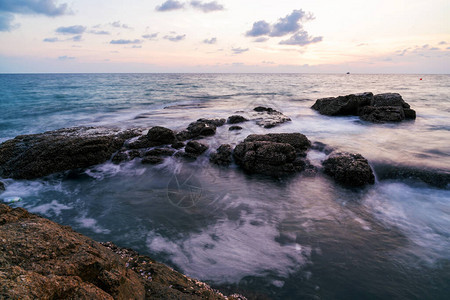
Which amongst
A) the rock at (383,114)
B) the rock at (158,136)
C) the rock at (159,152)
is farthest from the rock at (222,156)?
the rock at (383,114)

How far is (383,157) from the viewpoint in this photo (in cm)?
820

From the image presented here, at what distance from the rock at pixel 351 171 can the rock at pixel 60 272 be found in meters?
5.61

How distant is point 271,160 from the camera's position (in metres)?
7.53

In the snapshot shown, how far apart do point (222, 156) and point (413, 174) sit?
6.05m

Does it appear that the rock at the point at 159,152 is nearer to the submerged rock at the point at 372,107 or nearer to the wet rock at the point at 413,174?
the wet rock at the point at 413,174

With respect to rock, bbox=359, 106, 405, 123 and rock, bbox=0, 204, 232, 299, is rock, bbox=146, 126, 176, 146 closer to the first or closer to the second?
rock, bbox=0, 204, 232, 299

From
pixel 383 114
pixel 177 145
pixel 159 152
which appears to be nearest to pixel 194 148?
pixel 177 145

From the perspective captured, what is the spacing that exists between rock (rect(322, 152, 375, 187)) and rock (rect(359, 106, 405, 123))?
8006 millimetres

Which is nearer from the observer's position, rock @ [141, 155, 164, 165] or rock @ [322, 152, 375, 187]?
Result: rock @ [322, 152, 375, 187]

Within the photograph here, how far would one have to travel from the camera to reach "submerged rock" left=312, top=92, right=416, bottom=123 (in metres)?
13.5

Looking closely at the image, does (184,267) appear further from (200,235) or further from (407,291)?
(407,291)

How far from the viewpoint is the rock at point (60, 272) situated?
61.6 inches

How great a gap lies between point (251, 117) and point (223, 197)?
9.63m

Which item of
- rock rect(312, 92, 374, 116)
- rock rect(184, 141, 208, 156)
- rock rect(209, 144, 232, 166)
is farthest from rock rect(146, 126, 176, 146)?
rock rect(312, 92, 374, 116)
